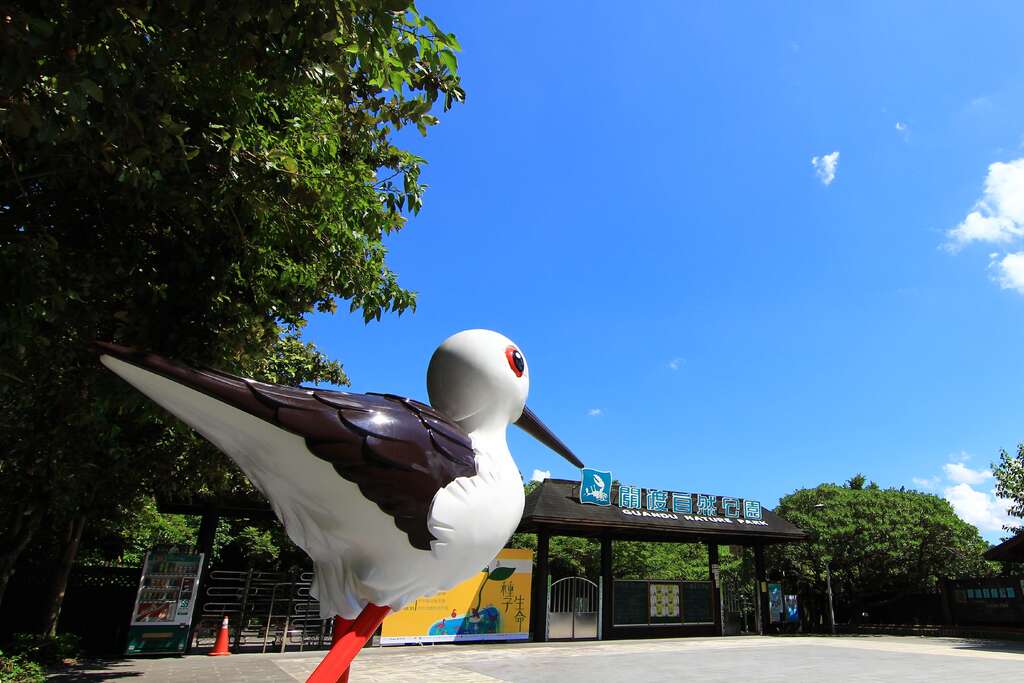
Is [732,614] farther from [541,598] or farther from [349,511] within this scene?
[349,511]

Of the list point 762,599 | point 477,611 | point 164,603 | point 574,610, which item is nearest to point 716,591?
point 762,599

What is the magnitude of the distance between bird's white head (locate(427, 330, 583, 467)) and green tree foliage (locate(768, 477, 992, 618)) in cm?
2298

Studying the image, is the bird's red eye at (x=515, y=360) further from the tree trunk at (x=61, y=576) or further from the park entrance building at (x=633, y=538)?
the park entrance building at (x=633, y=538)

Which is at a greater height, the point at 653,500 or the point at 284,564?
the point at 653,500

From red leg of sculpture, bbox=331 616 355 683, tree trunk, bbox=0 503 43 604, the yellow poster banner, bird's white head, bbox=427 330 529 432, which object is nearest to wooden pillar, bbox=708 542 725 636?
the yellow poster banner

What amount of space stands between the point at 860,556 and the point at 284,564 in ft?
71.7

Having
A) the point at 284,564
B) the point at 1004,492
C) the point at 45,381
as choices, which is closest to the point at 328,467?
the point at 45,381

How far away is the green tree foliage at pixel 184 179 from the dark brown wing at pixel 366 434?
2.46ft

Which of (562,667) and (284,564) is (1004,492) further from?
(284,564)

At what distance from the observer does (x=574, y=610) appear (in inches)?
616

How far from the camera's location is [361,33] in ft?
11.2

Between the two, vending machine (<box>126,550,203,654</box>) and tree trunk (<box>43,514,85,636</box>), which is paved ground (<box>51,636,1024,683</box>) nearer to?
vending machine (<box>126,550,203,654</box>)

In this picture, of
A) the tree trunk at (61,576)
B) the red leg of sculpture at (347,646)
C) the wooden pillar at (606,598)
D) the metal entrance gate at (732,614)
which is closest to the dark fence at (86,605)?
the tree trunk at (61,576)

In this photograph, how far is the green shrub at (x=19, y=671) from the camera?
23.0ft
